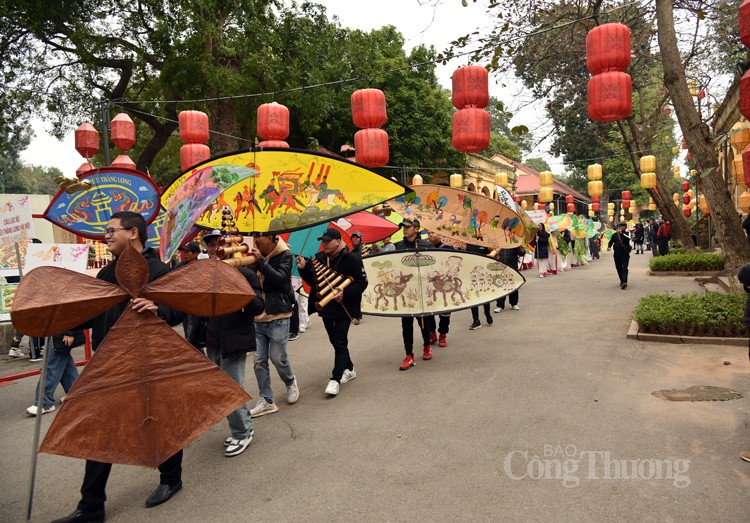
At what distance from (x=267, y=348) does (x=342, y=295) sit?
95cm

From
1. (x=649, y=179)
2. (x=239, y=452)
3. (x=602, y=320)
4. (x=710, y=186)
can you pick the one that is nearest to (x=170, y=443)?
(x=239, y=452)

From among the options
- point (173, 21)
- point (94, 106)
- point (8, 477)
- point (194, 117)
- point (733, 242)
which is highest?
point (173, 21)

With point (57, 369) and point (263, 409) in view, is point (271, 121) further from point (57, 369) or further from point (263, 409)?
point (263, 409)

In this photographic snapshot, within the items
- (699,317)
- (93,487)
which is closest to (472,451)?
(93,487)

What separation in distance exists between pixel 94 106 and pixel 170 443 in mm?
18297

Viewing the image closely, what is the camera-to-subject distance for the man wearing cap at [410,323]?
6.27 m

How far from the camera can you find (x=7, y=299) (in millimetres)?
8641

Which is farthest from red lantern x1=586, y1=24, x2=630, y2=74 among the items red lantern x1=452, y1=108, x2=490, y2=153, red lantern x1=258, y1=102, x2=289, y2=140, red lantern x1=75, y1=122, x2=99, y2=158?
red lantern x1=75, y1=122, x2=99, y2=158

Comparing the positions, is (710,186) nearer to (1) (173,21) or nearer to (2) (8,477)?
(2) (8,477)

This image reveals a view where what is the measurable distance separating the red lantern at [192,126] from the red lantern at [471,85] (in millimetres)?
5374

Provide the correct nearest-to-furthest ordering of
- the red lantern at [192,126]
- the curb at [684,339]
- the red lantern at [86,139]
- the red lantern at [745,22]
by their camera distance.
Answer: the red lantern at [745,22], the curb at [684,339], the red lantern at [86,139], the red lantern at [192,126]

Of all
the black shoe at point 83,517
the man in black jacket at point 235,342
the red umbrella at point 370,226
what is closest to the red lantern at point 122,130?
the red umbrella at point 370,226

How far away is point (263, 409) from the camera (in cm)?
489

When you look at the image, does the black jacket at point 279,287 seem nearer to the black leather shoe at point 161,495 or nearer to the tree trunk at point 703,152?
the black leather shoe at point 161,495
